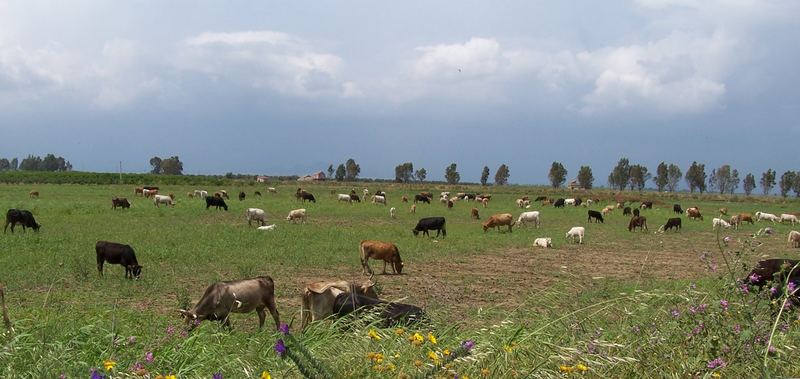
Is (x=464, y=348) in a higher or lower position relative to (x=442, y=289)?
higher

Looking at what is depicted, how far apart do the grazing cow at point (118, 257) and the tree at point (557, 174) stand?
365ft

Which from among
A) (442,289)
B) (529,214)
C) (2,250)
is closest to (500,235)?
(529,214)

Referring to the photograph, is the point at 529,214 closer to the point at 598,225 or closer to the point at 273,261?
the point at 598,225

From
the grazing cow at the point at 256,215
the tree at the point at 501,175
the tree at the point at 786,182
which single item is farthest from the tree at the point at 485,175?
the grazing cow at the point at 256,215

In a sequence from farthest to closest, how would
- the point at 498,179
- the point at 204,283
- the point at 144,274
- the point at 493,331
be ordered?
1. the point at 498,179
2. the point at 144,274
3. the point at 204,283
4. the point at 493,331

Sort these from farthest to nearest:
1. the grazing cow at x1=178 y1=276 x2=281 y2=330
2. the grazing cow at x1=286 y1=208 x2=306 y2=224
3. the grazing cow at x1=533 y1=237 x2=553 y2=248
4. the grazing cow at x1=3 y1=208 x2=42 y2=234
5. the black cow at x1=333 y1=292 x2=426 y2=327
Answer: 1. the grazing cow at x1=286 y1=208 x2=306 y2=224
2. the grazing cow at x1=533 y1=237 x2=553 y2=248
3. the grazing cow at x1=3 y1=208 x2=42 y2=234
4. the grazing cow at x1=178 y1=276 x2=281 y2=330
5. the black cow at x1=333 y1=292 x2=426 y2=327

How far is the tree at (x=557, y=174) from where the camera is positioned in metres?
120

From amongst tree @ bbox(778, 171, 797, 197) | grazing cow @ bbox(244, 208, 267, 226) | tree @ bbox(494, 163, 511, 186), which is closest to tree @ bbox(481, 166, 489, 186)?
tree @ bbox(494, 163, 511, 186)

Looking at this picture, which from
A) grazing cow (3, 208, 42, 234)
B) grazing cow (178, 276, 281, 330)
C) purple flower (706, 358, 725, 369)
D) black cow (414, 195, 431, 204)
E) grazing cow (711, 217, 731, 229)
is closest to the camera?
purple flower (706, 358, 725, 369)

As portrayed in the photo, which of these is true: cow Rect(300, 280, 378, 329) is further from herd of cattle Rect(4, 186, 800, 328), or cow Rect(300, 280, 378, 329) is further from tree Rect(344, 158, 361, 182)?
tree Rect(344, 158, 361, 182)

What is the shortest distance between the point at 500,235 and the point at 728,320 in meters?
23.3

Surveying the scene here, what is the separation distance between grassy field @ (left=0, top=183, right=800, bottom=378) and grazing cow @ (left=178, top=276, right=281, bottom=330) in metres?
0.36

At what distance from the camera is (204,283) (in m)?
13.6

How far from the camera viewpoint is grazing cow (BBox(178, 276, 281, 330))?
9062 mm
